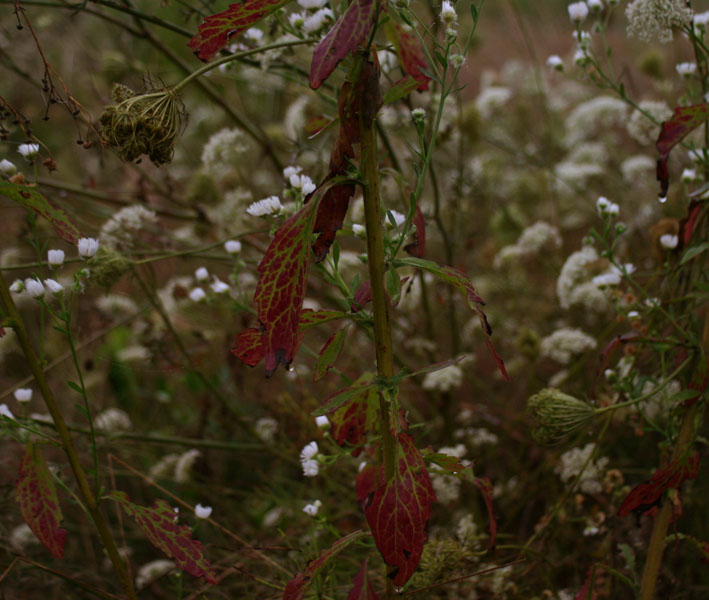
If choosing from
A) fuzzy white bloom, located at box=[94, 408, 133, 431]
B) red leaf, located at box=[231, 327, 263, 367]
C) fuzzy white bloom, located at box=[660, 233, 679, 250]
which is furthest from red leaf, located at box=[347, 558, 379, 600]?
fuzzy white bloom, located at box=[94, 408, 133, 431]

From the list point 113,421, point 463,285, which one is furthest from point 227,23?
point 113,421

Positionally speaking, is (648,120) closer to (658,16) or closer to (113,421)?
(658,16)

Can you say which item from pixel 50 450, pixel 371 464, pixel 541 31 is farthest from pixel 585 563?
pixel 541 31

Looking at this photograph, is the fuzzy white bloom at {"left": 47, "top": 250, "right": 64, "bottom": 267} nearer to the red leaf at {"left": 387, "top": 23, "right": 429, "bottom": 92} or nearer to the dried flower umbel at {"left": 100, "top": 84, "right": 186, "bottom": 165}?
the dried flower umbel at {"left": 100, "top": 84, "right": 186, "bottom": 165}

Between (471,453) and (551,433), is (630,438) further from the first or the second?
(551,433)

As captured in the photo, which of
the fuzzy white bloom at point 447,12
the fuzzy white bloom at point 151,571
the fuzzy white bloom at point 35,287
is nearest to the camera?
the fuzzy white bloom at point 447,12

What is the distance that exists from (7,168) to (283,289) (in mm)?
656

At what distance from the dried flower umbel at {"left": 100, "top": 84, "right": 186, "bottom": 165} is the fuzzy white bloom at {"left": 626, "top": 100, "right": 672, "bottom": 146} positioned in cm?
126

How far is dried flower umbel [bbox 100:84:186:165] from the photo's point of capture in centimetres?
77

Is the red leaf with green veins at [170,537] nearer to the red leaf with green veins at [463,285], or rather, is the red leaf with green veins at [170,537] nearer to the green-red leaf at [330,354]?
the green-red leaf at [330,354]

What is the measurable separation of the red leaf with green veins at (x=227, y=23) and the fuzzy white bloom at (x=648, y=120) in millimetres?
1198

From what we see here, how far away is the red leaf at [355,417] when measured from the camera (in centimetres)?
96

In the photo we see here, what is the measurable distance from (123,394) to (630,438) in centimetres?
168

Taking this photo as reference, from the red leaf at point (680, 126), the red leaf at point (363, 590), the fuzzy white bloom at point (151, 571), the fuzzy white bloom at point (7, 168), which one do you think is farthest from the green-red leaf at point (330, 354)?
the fuzzy white bloom at point (151, 571)
